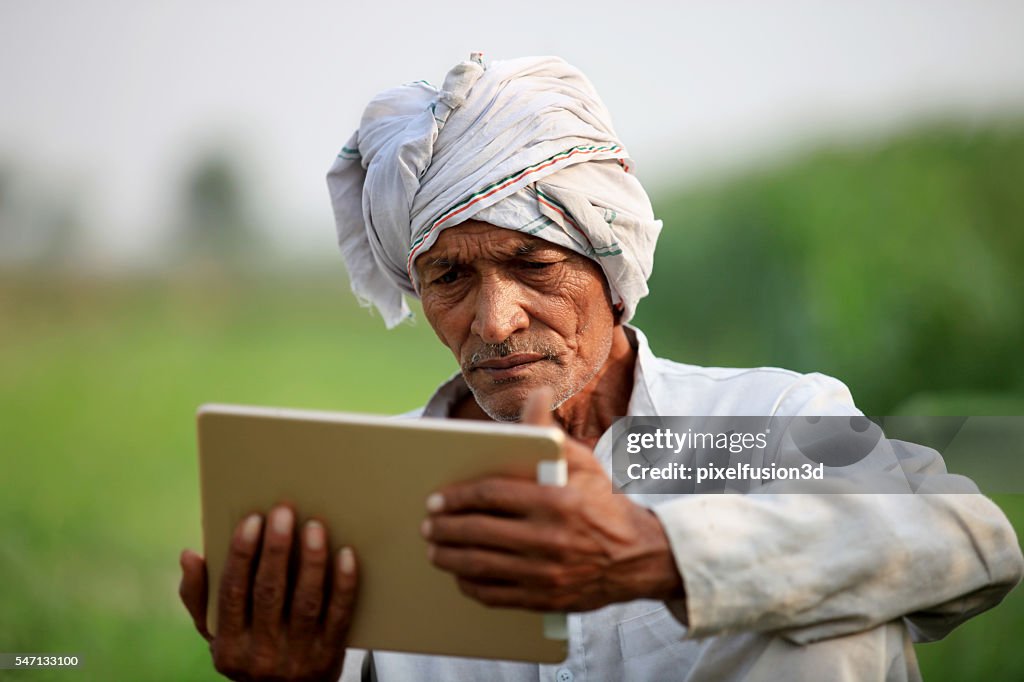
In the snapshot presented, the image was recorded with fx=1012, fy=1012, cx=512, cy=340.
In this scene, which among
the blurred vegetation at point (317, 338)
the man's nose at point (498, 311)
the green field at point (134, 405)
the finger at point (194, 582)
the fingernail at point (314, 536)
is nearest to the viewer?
the fingernail at point (314, 536)

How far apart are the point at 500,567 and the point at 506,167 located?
114 cm

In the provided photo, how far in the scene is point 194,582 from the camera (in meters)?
1.84

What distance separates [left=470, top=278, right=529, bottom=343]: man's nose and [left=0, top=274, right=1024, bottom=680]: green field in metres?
2.51

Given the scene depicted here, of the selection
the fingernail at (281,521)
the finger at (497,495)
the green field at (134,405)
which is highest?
the finger at (497,495)

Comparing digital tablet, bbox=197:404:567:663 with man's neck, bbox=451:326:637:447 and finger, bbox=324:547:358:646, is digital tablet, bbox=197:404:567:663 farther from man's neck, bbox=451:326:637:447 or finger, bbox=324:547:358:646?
man's neck, bbox=451:326:637:447

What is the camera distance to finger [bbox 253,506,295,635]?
172 centimetres

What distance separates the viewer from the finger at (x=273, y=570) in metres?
1.72

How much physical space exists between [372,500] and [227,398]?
12.7 ft

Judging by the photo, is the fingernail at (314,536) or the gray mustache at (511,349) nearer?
the fingernail at (314,536)

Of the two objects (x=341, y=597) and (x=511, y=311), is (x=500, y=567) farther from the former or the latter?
(x=511, y=311)

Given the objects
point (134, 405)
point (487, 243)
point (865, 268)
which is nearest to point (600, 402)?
point (487, 243)

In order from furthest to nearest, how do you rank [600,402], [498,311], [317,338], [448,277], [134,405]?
[317,338] → [134,405] → [600,402] → [448,277] → [498,311]

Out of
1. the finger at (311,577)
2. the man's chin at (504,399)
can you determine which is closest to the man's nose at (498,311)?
the man's chin at (504,399)

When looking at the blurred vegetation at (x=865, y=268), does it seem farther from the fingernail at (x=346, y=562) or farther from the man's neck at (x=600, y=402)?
the fingernail at (x=346, y=562)
